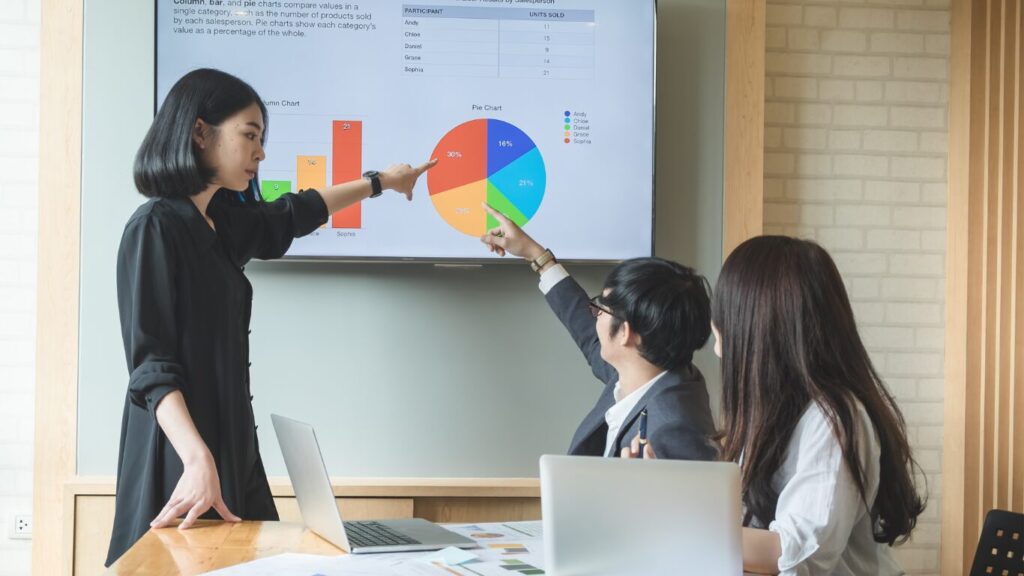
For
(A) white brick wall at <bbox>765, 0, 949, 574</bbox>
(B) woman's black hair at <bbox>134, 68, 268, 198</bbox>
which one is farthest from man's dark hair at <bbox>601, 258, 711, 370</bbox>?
(A) white brick wall at <bbox>765, 0, 949, 574</bbox>

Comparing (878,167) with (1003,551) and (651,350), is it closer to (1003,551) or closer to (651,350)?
(651,350)

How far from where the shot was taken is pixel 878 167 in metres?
3.45

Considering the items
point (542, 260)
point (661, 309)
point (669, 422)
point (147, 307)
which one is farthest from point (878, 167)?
point (147, 307)

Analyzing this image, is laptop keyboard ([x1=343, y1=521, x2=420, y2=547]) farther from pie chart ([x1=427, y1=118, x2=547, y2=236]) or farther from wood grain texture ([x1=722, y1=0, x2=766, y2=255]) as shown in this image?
wood grain texture ([x1=722, y1=0, x2=766, y2=255])

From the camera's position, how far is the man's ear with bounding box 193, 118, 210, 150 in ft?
7.56

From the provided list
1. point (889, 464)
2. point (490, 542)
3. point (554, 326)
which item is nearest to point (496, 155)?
point (554, 326)

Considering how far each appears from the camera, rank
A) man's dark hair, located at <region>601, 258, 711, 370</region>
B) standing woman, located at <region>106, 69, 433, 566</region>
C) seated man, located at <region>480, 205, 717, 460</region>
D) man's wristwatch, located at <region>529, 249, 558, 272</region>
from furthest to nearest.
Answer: man's wristwatch, located at <region>529, 249, 558, 272</region>, man's dark hair, located at <region>601, 258, 711, 370</region>, seated man, located at <region>480, 205, 717, 460</region>, standing woman, located at <region>106, 69, 433, 566</region>

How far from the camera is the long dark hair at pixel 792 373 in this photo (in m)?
1.65

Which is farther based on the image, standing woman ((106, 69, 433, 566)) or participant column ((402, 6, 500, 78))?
participant column ((402, 6, 500, 78))

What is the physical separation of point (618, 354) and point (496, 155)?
3.07 feet

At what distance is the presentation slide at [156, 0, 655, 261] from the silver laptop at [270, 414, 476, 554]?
1.12m

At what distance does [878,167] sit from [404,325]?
167 cm

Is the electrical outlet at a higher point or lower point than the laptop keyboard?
lower

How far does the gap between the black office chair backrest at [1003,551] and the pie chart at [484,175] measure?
1597 mm
